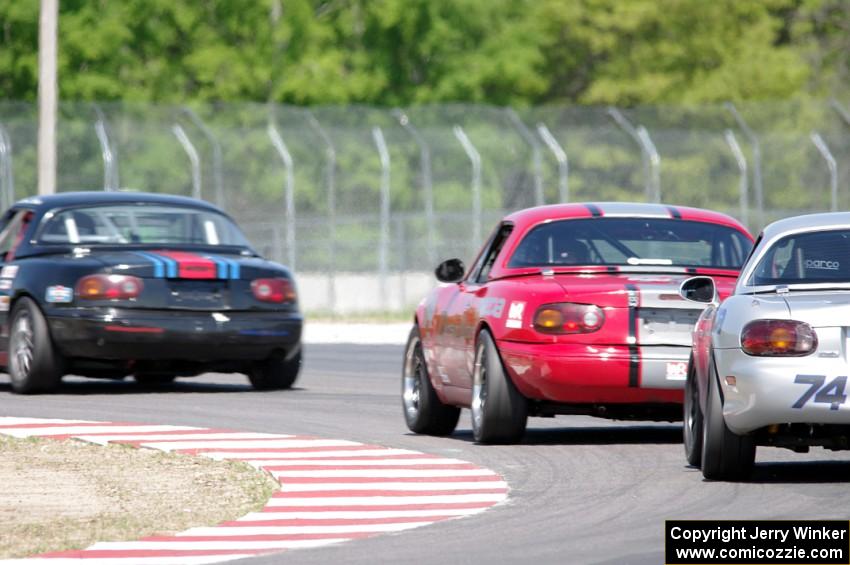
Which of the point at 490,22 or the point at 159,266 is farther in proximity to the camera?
the point at 490,22

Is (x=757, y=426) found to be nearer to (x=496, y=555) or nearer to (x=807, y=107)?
(x=496, y=555)

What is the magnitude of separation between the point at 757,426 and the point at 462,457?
7.47ft

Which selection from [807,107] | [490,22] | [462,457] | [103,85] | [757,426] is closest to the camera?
[757,426]

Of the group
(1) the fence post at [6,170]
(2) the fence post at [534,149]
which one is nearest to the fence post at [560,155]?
(2) the fence post at [534,149]

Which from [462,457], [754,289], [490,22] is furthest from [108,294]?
[490,22]

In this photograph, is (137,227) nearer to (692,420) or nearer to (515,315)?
(515,315)

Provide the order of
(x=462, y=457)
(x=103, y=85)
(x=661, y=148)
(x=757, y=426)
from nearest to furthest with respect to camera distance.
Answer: (x=757, y=426)
(x=462, y=457)
(x=661, y=148)
(x=103, y=85)

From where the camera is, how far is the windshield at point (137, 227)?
17.2m

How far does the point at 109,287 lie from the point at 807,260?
694 cm

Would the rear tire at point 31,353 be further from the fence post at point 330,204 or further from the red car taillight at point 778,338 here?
the fence post at point 330,204

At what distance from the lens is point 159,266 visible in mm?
16578

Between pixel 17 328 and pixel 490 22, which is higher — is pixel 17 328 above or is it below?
below

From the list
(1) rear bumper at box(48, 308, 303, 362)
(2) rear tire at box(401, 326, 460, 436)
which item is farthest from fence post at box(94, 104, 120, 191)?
(2) rear tire at box(401, 326, 460, 436)

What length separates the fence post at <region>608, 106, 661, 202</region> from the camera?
34.7 metres
